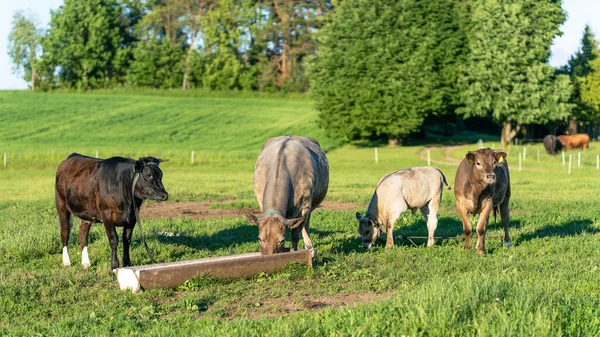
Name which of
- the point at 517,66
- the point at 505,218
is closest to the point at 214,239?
the point at 505,218

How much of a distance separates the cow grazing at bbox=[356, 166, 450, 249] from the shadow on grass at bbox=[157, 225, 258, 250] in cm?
260

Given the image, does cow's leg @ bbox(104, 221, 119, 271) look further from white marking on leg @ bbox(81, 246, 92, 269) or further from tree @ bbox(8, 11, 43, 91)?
tree @ bbox(8, 11, 43, 91)

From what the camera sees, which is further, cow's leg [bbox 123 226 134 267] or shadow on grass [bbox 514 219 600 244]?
shadow on grass [bbox 514 219 600 244]

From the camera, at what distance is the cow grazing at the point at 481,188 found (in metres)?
14.6

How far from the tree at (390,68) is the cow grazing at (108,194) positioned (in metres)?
52.0

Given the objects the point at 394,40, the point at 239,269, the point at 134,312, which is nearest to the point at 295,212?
the point at 239,269

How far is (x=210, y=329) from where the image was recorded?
28.2ft

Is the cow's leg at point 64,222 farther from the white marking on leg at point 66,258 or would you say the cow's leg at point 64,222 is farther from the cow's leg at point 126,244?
the cow's leg at point 126,244

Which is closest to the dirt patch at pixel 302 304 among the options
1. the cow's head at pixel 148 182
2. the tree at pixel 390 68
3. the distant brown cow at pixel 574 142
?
the cow's head at pixel 148 182

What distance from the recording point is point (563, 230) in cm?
1786

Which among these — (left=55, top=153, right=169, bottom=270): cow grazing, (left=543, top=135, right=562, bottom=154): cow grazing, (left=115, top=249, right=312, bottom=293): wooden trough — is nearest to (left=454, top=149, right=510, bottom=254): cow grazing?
(left=115, top=249, right=312, bottom=293): wooden trough

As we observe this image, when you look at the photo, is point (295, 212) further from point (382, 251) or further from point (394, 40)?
point (394, 40)

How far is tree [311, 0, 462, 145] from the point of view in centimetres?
6525

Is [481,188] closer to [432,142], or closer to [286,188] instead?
[286,188]
